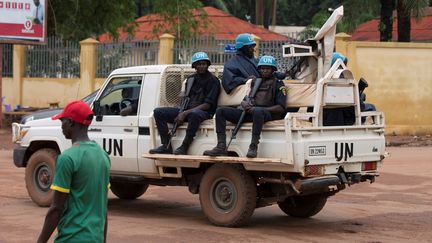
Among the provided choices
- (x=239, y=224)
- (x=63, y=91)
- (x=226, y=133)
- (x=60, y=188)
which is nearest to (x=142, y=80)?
(x=226, y=133)

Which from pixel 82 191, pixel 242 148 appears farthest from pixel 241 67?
pixel 82 191

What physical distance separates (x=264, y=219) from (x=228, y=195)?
117 centimetres

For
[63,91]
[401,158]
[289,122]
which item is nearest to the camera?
[289,122]

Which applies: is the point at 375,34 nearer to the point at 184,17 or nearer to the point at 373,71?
the point at 184,17

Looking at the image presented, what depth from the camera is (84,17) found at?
32.8 metres

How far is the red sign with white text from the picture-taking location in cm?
2745

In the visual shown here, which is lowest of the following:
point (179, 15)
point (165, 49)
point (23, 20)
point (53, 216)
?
point (53, 216)

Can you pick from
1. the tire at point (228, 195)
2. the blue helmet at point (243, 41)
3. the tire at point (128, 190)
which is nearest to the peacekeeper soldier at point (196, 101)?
the blue helmet at point (243, 41)

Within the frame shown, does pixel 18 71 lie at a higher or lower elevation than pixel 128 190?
higher

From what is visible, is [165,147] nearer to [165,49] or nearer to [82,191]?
[82,191]

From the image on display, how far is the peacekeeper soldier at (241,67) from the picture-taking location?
10.6m

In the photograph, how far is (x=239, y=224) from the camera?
10234 mm

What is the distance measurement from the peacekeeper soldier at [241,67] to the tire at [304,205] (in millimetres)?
1933

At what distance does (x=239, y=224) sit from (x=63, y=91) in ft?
67.7
